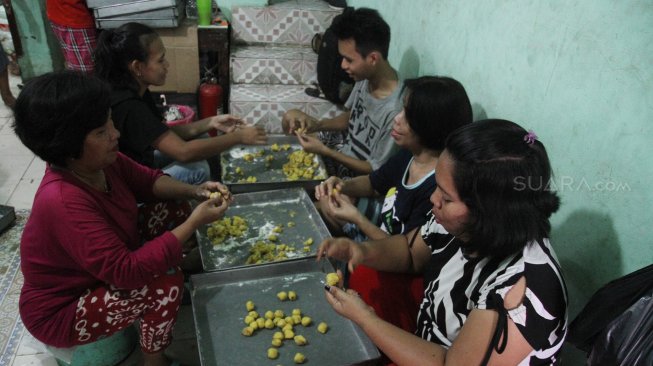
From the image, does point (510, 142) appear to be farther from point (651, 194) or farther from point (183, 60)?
point (183, 60)

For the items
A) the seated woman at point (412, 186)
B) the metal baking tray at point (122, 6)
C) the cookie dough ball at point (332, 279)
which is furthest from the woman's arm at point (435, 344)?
the metal baking tray at point (122, 6)

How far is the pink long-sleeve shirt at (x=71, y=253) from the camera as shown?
1.68 metres

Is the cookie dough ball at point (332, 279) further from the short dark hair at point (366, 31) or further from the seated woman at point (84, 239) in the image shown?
the short dark hair at point (366, 31)

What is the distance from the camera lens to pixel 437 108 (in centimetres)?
202

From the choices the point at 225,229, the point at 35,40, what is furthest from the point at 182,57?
the point at 225,229

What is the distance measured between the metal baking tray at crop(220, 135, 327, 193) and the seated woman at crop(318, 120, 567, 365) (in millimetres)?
1568

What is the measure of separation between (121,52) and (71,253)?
134cm

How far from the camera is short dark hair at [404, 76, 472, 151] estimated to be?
2016 mm

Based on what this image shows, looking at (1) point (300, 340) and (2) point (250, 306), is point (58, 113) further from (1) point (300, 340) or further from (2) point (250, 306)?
(1) point (300, 340)

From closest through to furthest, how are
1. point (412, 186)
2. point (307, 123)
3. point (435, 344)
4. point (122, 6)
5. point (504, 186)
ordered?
point (504, 186) < point (435, 344) < point (412, 186) < point (307, 123) < point (122, 6)

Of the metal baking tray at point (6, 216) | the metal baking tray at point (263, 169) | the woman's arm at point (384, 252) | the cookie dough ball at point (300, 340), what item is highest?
the woman's arm at point (384, 252)

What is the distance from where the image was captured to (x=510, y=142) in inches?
49.5

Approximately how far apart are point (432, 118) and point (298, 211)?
1.05m

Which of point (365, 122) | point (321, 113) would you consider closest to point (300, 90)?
point (321, 113)
